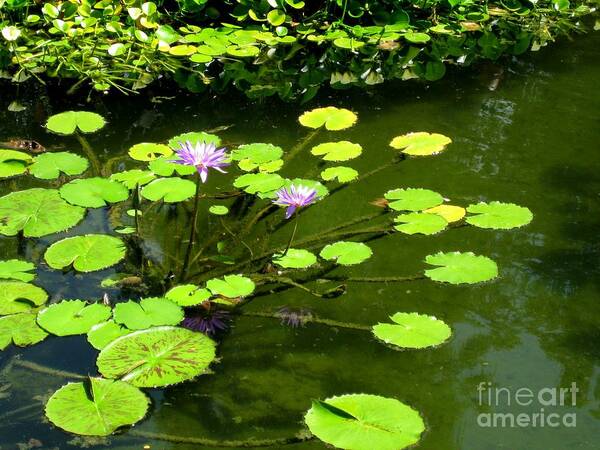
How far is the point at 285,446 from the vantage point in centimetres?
186

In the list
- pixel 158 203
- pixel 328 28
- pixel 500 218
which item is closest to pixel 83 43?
pixel 328 28

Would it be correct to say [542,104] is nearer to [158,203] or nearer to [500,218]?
[500,218]

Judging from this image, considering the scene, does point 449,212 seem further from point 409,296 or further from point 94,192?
point 94,192

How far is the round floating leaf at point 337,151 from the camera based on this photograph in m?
3.01

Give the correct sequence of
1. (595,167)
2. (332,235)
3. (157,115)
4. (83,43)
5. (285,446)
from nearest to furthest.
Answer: (285,446) < (332,235) < (595,167) < (157,115) < (83,43)

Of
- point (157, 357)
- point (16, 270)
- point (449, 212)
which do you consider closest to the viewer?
point (157, 357)

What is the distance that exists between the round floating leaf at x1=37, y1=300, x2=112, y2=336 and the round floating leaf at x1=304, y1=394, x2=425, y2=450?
2.15 feet

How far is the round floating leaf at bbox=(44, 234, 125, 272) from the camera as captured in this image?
2.40m

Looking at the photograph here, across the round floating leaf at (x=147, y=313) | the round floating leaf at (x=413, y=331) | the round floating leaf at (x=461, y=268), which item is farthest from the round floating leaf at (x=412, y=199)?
the round floating leaf at (x=147, y=313)

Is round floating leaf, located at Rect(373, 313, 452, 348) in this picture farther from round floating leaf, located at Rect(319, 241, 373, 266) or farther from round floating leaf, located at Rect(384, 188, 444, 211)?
round floating leaf, located at Rect(384, 188, 444, 211)

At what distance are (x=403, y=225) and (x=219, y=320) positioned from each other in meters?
0.74

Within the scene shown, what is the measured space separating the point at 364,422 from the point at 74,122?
206cm

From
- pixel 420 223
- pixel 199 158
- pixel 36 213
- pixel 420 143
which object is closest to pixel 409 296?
pixel 420 223

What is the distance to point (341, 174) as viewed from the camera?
2.89 meters
